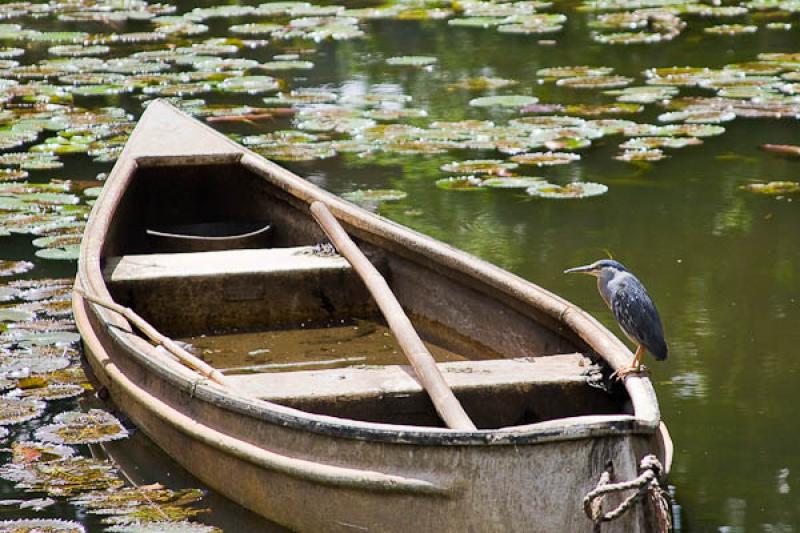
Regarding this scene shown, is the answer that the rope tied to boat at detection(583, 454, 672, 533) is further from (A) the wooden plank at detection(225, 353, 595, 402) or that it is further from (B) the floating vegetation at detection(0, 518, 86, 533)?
(B) the floating vegetation at detection(0, 518, 86, 533)

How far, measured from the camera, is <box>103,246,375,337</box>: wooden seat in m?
4.59

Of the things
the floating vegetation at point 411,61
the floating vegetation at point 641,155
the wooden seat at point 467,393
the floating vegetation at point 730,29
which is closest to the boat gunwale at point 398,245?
the wooden seat at point 467,393

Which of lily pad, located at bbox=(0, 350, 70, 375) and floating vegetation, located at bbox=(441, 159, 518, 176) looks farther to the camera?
floating vegetation, located at bbox=(441, 159, 518, 176)

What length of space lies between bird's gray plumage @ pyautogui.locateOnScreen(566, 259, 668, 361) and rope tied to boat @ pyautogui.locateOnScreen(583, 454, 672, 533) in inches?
16.4

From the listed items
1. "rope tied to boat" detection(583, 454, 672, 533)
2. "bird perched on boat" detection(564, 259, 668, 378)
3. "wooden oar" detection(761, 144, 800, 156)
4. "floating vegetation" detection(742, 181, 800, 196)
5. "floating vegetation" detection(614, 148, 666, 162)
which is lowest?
"floating vegetation" detection(742, 181, 800, 196)

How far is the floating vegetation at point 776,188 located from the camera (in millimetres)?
6137

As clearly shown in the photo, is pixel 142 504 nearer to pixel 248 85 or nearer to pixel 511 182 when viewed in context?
pixel 511 182

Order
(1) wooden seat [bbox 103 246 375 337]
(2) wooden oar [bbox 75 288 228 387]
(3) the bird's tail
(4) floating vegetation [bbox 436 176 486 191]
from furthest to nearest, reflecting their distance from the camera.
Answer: (4) floating vegetation [bbox 436 176 486 191]
(1) wooden seat [bbox 103 246 375 337]
(2) wooden oar [bbox 75 288 228 387]
(3) the bird's tail

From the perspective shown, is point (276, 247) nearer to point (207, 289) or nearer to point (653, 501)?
point (207, 289)

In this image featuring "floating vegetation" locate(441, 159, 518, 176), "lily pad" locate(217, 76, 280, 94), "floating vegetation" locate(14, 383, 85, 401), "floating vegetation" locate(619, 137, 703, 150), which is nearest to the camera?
"floating vegetation" locate(14, 383, 85, 401)

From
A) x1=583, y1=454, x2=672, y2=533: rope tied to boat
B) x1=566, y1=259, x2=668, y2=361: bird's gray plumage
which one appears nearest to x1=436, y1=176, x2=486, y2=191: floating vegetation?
x1=566, y1=259, x2=668, y2=361: bird's gray plumage

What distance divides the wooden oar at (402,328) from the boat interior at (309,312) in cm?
7

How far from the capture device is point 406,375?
3.69 meters

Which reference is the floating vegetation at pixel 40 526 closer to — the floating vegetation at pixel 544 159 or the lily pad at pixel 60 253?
the lily pad at pixel 60 253
